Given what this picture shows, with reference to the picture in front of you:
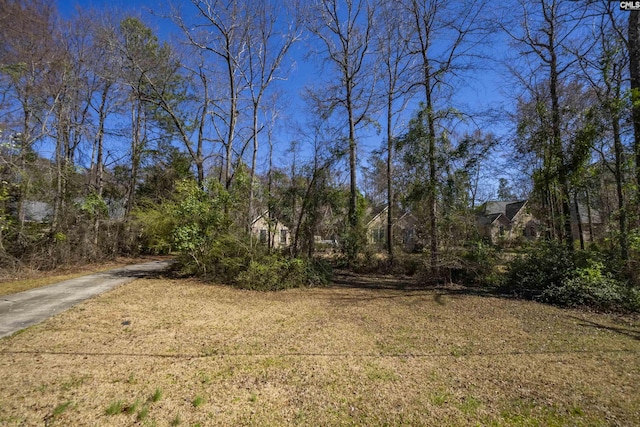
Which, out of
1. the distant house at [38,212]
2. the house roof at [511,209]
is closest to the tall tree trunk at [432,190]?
the distant house at [38,212]

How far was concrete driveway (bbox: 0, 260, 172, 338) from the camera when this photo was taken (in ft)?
15.3

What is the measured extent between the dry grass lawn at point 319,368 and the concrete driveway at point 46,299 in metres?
0.39

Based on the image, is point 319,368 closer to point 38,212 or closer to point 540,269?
point 540,269

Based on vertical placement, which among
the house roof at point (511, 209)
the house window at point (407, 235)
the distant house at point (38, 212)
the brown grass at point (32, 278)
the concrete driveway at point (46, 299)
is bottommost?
the concrete driveway at point (46, 299)

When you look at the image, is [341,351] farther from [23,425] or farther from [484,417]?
[23,425]

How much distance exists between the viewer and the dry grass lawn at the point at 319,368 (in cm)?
254

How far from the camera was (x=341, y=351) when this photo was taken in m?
3.92

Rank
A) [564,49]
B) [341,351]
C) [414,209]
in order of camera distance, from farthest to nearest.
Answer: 1. [414,209]
2. [564,49]
3. [341,351]

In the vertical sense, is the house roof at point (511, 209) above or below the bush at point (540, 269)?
above

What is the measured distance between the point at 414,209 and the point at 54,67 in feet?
46.0

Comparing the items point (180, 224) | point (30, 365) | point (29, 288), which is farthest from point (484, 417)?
point (29, 288)

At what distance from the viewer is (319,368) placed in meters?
3.42

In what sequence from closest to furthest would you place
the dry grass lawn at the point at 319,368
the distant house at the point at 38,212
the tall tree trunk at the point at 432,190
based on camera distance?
the dry grass lawn at the point at 319,368 < the tall tree trunk at the point at 432,190 < the distant house at the point at 38,212

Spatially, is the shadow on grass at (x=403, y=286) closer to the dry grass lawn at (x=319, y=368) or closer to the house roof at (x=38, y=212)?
the dry grass lawn at (x=319, y=368)
